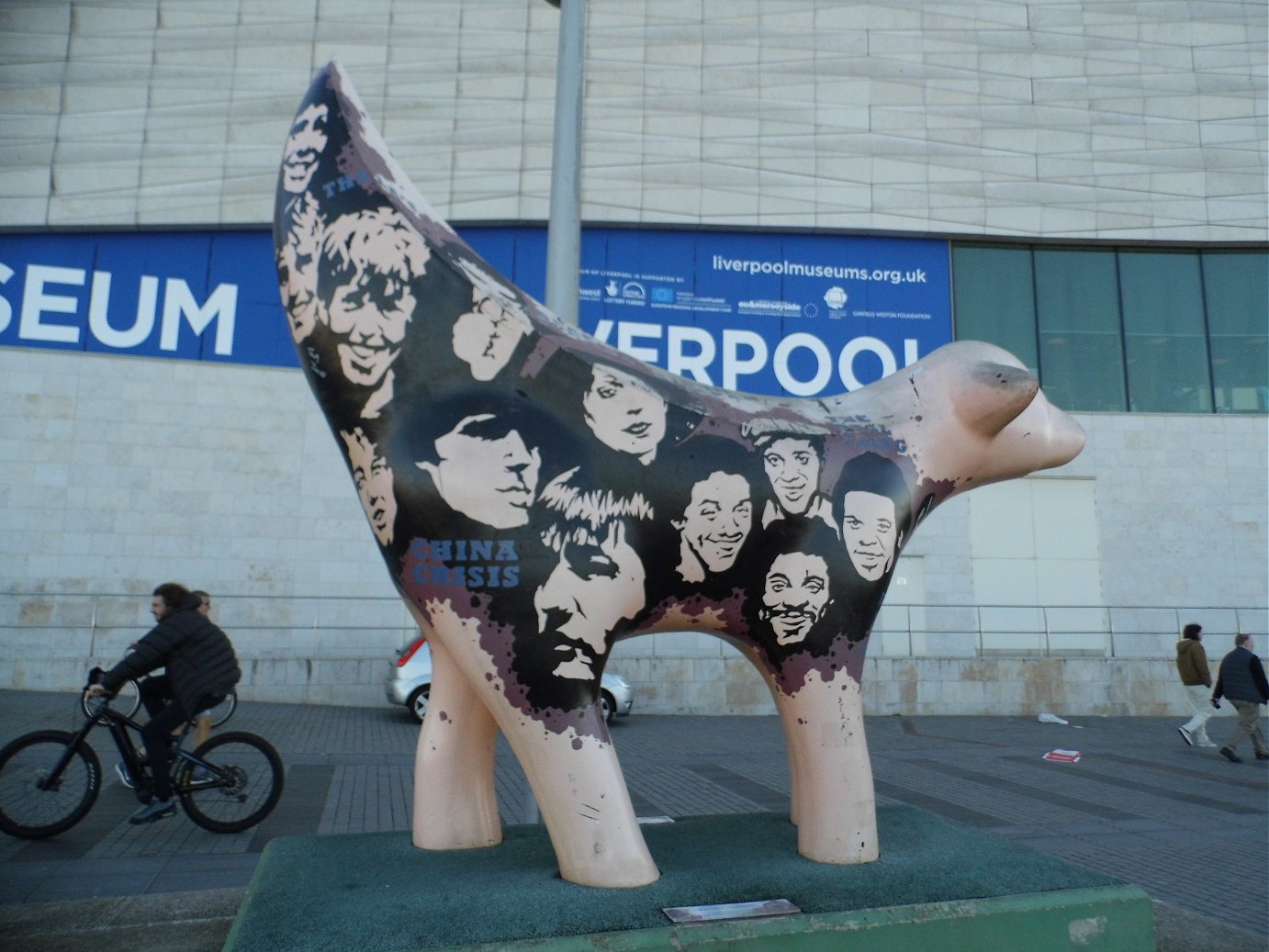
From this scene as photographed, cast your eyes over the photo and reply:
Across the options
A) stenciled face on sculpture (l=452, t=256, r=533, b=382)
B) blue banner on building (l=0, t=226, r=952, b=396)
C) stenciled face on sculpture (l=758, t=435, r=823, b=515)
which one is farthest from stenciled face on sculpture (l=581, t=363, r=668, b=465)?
blue banner on building (l=0, t=226, r=952, b=396)

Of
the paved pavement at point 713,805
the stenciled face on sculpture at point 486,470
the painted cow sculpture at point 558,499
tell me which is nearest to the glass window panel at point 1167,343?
the paved pavement at point 713,805

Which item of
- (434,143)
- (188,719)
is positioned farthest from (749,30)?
(188,719)

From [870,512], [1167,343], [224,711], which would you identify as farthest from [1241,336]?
[224,711]

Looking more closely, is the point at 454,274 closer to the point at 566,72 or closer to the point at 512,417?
the point at 512,417

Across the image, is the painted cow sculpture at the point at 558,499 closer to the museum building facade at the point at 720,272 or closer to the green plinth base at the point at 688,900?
the green plinth base at the point at 688,900

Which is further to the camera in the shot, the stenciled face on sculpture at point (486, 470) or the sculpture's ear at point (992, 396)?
the sculpture's ear at point (992, 396)

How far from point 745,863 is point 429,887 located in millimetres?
1087

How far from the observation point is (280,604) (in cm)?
1420

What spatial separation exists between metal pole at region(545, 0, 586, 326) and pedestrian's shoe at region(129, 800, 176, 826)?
4069mm

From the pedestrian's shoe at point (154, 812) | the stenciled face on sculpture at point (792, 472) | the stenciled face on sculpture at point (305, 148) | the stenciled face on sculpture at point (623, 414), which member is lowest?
the pedestrian's shoe at point (154, 812)

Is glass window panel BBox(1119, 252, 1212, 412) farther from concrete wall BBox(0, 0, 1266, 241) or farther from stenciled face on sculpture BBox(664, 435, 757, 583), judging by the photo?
stenciled face on sculpture BBox(664, 435, 757, 583)

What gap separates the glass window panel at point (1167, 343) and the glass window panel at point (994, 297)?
73.4 inches

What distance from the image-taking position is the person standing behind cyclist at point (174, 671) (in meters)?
5.38

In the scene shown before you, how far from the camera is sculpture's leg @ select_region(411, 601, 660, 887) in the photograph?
2756mm
